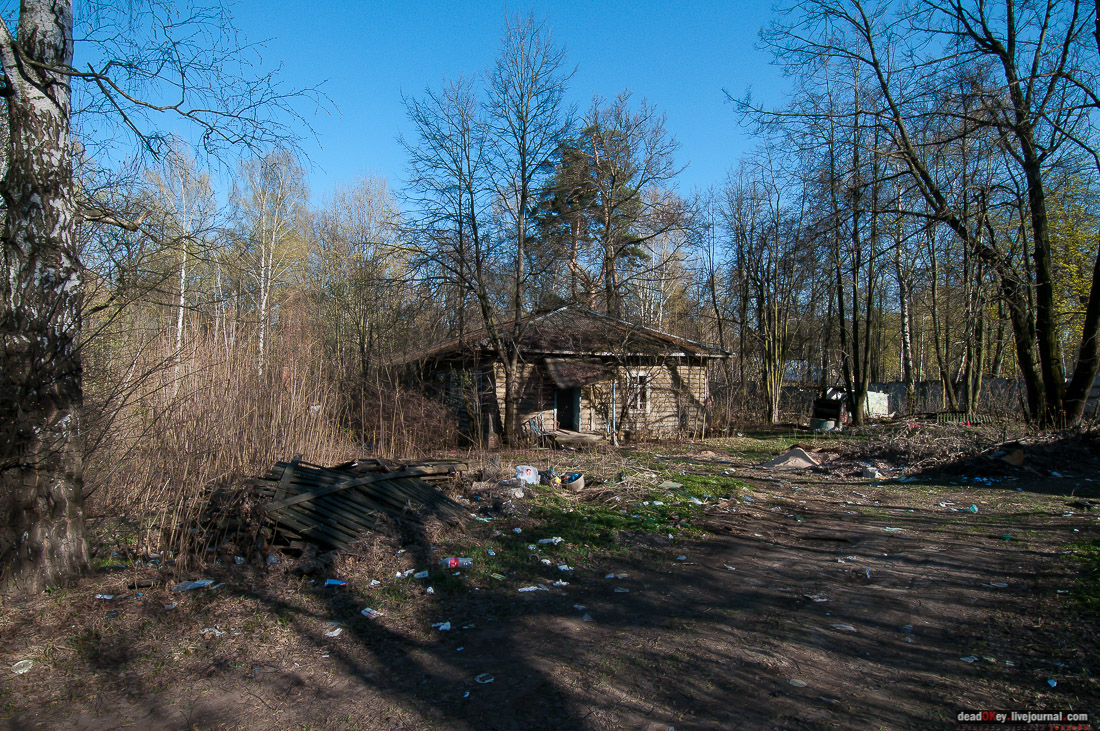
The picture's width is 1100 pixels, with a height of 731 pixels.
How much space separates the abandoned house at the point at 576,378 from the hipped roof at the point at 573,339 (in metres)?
0.03

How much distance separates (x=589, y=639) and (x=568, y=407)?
52.3 ft

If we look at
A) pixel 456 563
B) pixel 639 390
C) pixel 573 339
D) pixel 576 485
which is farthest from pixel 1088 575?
pixel 639 390

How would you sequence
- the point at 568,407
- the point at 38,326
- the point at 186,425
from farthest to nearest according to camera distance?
the point at 568,407
the point at 186,425
the point at 38,326

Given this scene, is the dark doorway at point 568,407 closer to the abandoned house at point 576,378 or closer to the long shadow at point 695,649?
the abandoned house at point 576,378

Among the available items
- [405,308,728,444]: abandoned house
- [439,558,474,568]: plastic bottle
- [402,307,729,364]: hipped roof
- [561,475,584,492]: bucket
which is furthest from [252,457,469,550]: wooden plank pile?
[402,307,729,364]: hipped roof

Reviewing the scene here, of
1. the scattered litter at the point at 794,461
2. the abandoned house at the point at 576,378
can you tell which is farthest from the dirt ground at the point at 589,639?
the abandoned house at the point at 576,378

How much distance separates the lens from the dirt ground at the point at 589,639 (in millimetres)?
3156

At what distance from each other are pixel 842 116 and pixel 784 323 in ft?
48.7

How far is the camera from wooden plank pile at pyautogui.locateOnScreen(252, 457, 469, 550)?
18.4 feet

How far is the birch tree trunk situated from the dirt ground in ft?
1.47

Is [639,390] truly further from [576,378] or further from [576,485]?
[576,485]

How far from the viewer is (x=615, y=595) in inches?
200

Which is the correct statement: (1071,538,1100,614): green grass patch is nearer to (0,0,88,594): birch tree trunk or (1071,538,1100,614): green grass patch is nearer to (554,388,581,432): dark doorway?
(0,0,88,594): birch tree trunk

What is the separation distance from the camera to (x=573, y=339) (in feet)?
61.4
